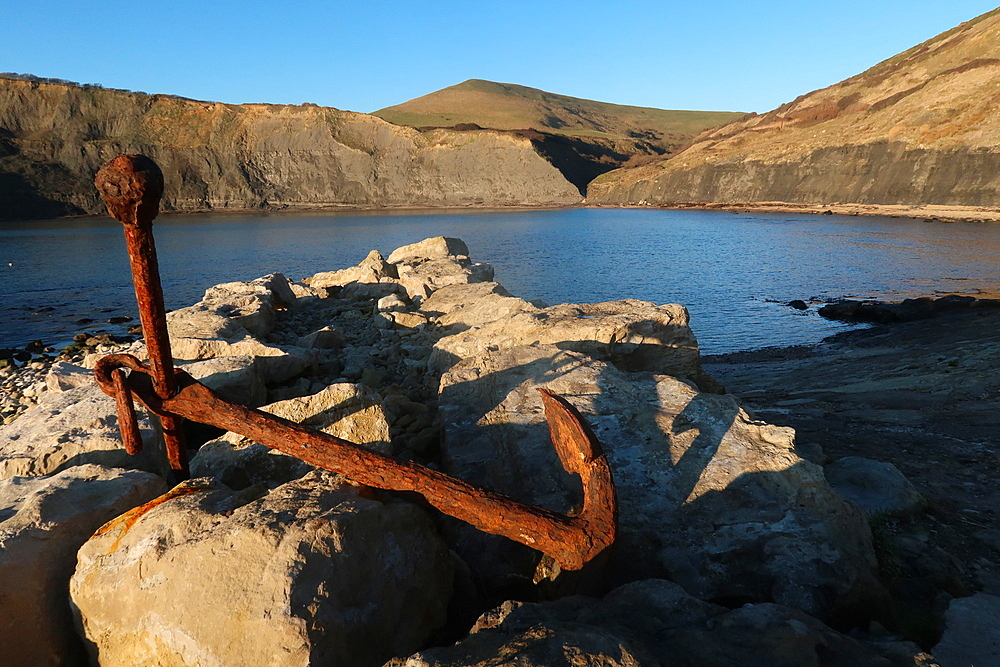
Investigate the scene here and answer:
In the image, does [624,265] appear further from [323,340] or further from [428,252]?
[323,340]

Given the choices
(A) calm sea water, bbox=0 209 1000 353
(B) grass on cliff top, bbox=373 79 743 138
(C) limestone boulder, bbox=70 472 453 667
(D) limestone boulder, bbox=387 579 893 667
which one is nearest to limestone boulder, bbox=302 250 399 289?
(A) calm sea water, bbox=0 209 1000 353

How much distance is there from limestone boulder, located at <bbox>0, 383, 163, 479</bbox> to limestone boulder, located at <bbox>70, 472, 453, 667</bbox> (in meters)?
1.05

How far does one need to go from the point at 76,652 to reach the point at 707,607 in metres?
2.15

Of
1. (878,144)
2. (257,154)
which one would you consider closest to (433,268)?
(878,144)

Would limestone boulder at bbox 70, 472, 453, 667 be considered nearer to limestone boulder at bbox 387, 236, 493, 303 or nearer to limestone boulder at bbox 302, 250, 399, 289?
limestone boulder at bbox 387, 236, 493, 303

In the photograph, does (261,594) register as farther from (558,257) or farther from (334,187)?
(334,187)

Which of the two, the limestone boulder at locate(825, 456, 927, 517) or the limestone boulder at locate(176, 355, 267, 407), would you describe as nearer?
the limestone boulder at locate(825, 456, 927, 517)

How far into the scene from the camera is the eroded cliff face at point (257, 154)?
7275 centimetres

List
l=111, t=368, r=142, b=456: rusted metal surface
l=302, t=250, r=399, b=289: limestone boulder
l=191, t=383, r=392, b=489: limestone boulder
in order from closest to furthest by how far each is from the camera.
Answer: l=111, t=368, r=142, b=456: rusted metal surface, l=191, t=383, r=392, b=489: limestone boulder, l=302, t=250, r=399, b=289: limestone boulder

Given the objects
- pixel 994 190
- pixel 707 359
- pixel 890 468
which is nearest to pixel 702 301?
pixel 707 359

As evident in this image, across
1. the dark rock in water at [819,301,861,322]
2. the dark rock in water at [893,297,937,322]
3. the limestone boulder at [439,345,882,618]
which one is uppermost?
the limestone boulder at [439,345,882,618]

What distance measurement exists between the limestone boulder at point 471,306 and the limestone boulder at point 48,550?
12.8ft

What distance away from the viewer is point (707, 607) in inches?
76.4

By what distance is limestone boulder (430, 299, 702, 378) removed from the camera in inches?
199
